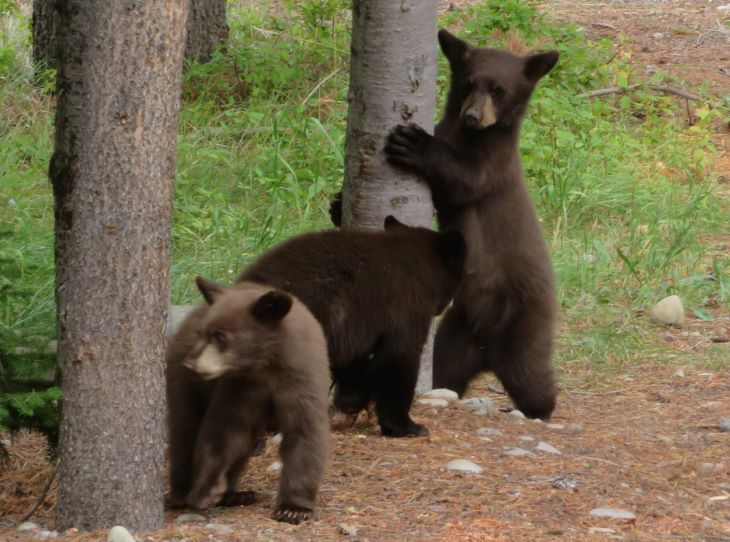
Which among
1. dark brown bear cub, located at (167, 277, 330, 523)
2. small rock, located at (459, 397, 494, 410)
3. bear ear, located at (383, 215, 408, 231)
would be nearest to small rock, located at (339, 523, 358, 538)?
dark brown bear cub, located at (167, 277, 330, 523)

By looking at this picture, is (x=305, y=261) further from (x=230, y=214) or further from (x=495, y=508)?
(x=230, y=214)

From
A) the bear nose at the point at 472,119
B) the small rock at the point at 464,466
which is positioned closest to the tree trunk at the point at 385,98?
the bear nose at the point at 472,119

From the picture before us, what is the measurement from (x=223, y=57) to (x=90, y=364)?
8.22 meters

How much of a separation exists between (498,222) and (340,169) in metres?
3.02

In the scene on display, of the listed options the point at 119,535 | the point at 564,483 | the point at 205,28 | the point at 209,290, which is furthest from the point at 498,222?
the point at 205,28

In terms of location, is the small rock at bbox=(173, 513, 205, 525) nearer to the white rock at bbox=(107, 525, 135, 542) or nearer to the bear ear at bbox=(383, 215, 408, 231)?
the white rock at bbox=(107, 525, 135, 542)

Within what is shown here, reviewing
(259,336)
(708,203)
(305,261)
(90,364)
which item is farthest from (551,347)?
(708,203)

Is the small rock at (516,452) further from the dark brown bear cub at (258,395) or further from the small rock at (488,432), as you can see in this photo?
the dark brown bear cub at (258,395)

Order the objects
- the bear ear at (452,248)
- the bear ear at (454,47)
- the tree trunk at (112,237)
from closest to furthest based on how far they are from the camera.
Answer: the tree trunk at (112,237) < the bear ear at (452,248) < the bear ear at (454,47)

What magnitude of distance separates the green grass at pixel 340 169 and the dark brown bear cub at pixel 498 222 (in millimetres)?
1015

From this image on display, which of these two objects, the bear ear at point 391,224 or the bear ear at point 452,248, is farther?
the bear ear at point 391,224

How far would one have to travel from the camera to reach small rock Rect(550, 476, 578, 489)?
456cm

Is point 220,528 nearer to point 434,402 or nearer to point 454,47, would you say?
point 434,402

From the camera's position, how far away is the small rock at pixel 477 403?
20.4ft
